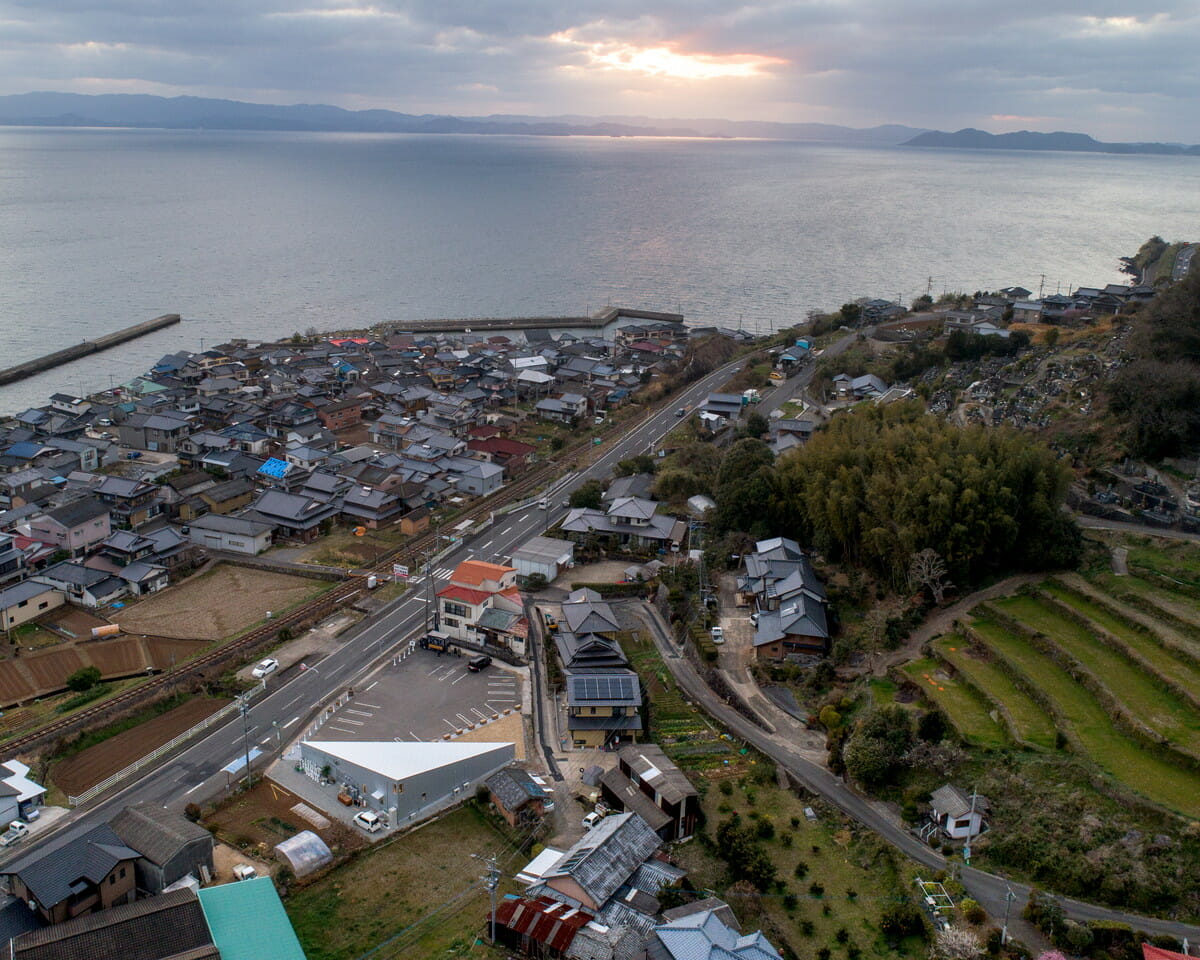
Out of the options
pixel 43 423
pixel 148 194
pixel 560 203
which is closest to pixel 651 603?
pixel 43 423

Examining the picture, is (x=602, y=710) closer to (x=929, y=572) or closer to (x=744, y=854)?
(x=744, y=854)

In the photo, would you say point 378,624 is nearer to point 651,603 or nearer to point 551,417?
point 651,603

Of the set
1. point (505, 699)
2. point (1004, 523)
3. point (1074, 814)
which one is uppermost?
point (1004, 523)

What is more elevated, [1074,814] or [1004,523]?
[1004,523]

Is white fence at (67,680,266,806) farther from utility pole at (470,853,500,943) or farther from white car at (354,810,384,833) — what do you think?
utility pole at (470,853,500,943)

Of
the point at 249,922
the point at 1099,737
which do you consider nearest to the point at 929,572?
the point at 1099,737

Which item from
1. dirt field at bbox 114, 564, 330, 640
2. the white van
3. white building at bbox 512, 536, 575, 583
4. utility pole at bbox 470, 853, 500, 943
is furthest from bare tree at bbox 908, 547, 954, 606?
the white van

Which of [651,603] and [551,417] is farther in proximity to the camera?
[551,417]
